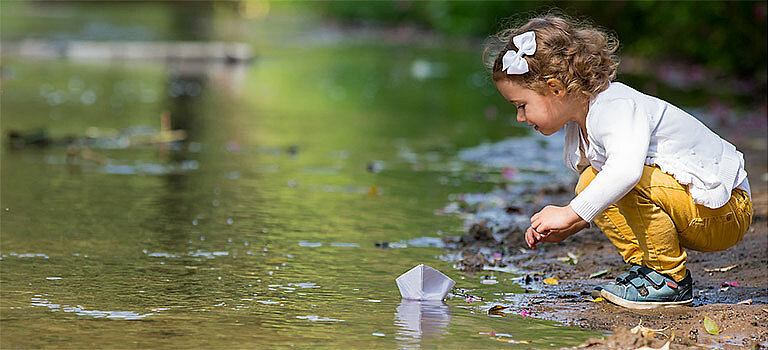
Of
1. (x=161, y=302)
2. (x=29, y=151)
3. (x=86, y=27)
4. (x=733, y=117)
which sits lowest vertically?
(x=161, y=302)

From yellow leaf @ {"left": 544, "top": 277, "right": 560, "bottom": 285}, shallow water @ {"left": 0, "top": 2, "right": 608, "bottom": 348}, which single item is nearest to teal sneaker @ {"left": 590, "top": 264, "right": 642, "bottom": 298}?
yellow leaf @ {"left": 544, "top": 277, "right": 560, "bottom": 285}

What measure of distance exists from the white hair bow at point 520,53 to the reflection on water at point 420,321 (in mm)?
816

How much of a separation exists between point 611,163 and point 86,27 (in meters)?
24.0

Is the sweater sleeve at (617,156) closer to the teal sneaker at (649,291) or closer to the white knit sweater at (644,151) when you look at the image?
the white knit sweater at (644,151)

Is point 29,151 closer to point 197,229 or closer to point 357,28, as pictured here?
point 197,229

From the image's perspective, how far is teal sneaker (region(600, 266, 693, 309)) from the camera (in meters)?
3.64

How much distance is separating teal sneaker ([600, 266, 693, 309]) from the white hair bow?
81cm

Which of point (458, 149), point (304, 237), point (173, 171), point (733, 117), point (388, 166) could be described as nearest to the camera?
point (304, 237)

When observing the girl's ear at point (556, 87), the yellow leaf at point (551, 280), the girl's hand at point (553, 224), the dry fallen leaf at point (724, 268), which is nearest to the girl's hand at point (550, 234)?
the girl's hand at point (553, 224)

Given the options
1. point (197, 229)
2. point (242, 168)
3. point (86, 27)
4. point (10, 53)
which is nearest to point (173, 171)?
point (242, 168)

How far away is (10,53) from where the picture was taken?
16.4 metres

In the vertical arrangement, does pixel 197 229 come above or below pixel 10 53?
below

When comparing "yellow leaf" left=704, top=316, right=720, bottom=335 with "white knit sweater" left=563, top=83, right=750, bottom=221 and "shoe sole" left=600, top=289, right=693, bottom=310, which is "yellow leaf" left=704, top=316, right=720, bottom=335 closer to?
"shoe sole" left=600, top=289, right=693, bottom=310

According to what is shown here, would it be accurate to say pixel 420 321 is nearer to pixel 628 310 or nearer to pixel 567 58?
A: pixel 628 310
